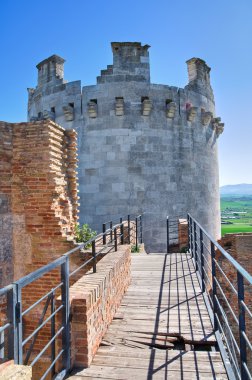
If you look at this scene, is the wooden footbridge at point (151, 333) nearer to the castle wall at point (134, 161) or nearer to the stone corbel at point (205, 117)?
the castle wall at point (134, 161)

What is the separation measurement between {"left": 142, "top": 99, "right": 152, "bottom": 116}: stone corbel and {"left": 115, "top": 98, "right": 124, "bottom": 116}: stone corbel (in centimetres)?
86

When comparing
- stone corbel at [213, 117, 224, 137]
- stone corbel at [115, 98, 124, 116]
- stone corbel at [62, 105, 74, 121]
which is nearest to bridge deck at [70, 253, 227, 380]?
stone corbel at [115, 98, 124, 116]

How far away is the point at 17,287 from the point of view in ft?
7.97

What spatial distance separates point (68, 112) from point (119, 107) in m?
2.20

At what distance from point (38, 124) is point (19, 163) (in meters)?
0.93

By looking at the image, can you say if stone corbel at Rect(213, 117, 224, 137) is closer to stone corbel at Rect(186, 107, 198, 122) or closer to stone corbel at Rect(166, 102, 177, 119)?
stone corbel at Rect(186, 107, 198, 122)

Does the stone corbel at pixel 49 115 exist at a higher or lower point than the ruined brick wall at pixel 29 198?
higher

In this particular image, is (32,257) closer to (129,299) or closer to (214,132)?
(129,299)

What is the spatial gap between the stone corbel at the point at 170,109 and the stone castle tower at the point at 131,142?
0.04 meters

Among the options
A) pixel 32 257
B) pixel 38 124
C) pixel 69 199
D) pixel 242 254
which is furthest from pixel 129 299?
pixel 242 254

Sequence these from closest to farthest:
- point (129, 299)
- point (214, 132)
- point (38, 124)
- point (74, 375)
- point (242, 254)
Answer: point (74, 375) → point (129, 299) → point (38, 124) → point (242, 254) → point (214, 132)

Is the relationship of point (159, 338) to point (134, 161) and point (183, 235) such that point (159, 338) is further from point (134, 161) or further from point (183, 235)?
point (134, 161)

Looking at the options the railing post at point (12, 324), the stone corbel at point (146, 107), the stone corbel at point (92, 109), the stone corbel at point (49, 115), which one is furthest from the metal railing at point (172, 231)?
the railing post at point (12, 324)

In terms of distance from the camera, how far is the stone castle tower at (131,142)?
41.3 ft
